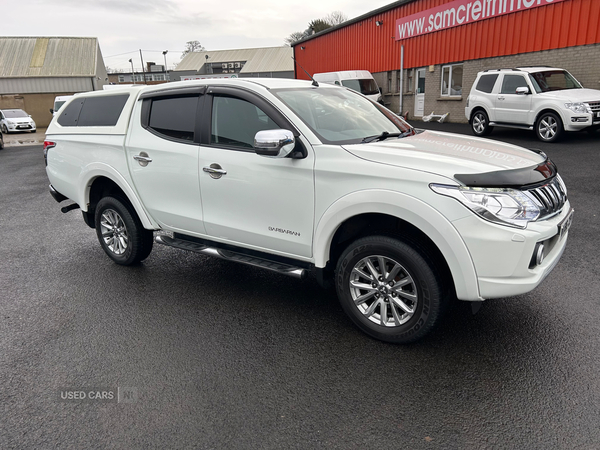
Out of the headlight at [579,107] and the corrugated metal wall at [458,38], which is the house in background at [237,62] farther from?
the headlight at [579,107]

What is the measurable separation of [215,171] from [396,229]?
1.61 m

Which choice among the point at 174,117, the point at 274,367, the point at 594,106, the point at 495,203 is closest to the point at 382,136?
the point at 495,203

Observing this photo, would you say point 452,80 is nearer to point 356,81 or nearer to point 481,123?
point 356,81

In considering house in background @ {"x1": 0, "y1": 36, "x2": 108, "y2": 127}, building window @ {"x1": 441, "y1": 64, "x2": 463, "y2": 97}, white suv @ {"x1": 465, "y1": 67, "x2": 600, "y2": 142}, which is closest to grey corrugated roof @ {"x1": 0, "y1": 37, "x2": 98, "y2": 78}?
house in background @ {"x1": 0, "y1": 36, "x2": 108, "y2": 127}

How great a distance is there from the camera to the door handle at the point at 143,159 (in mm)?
4478

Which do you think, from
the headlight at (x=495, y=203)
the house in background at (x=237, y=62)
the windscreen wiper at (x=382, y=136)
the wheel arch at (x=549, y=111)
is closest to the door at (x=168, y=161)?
the windscreen wiper at (x=382, y=136)

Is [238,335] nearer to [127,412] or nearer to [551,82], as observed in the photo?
[127,412]

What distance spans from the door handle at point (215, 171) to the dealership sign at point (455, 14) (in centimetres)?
1529

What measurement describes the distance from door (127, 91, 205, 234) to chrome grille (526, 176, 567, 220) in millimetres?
2686

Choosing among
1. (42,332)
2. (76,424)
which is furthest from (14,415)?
(42,332)

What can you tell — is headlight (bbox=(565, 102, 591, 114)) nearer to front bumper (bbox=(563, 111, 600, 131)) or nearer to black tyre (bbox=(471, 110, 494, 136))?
front bumper (bbox=(563, 111, 600, 131))

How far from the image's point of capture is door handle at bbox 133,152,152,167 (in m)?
4.48

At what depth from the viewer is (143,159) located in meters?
4.51

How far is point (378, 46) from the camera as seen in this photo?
2473 centimetres
